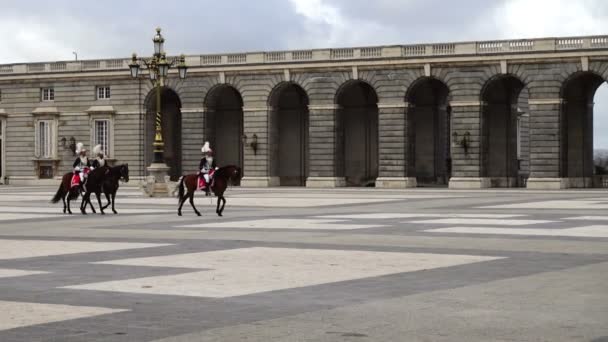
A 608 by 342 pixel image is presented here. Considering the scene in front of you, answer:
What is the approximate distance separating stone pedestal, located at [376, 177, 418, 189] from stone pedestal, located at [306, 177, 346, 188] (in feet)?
9.69

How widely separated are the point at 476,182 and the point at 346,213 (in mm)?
36608

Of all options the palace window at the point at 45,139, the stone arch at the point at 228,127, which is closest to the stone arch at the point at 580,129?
the stone arch at the point at 228,127

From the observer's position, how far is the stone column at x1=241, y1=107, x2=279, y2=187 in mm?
74938

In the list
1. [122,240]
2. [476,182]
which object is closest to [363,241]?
[122,240]

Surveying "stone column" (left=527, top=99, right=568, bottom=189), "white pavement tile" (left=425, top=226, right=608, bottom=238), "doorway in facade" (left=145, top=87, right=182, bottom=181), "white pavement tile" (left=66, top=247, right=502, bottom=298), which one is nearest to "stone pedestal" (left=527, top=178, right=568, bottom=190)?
"stone column" (left=527, top=99, right=568, bottom=189)

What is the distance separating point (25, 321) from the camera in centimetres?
1128

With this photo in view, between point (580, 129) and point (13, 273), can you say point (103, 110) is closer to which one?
point (580, 129)

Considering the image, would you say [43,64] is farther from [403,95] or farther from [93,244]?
[93,244]

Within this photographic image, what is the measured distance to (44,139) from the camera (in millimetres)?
82062

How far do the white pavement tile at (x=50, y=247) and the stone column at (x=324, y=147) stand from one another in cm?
5166

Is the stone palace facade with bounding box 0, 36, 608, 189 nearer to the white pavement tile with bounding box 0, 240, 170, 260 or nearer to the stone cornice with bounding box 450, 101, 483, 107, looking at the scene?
the stone cornice with bounding box 450, 101, 483, 107

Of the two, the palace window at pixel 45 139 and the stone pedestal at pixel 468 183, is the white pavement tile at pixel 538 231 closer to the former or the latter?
the stone pedestal at pixel 468 183

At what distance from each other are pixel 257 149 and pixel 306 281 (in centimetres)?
6083

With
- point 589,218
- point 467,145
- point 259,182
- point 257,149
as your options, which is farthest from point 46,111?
point 589,218
